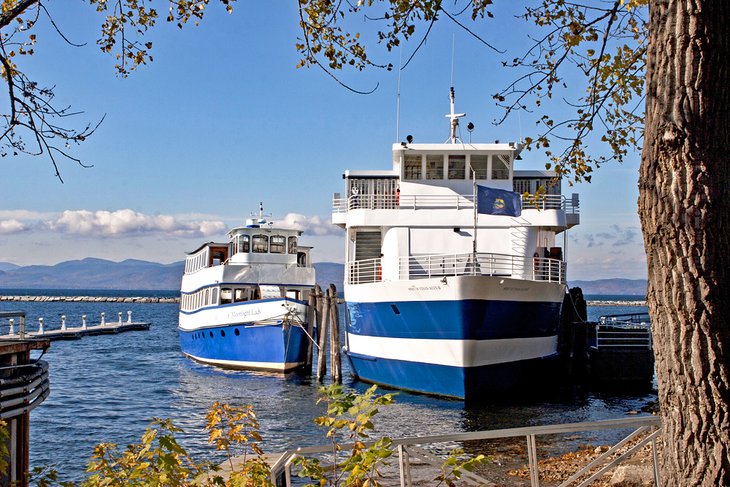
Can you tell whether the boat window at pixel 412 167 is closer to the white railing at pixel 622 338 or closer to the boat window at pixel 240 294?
the white railing at pixel 622 338

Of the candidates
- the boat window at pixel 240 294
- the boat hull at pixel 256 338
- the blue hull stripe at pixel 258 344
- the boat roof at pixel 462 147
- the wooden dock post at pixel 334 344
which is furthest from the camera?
the boat window at pixel 240 294

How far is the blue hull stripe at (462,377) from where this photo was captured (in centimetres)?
2041

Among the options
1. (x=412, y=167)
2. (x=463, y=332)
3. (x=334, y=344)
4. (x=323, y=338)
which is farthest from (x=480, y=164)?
(x=323, y=338)

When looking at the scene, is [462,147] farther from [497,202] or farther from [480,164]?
[497,202]

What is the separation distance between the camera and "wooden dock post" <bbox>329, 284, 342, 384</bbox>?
2775 centimetres

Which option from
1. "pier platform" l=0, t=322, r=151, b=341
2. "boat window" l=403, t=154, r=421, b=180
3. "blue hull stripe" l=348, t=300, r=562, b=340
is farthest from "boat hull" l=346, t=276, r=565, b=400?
"pier platform" l=0, t=322, r=151, b=341

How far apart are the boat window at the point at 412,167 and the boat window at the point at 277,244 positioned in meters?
10.1

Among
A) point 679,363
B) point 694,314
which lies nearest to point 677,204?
point 694,314

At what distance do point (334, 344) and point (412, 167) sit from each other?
7.26 metres

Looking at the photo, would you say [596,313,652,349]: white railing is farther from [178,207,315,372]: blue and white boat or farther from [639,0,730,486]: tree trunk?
[639,0,730,486]: tree trunk

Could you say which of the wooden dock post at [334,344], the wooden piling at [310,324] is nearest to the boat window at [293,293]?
the wooden piling at [310,324]

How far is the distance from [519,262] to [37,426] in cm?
1361

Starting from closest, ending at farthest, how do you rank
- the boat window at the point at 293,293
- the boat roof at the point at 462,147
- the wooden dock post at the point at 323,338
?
1. the boat roof at the point at 462,147
2. the wooden dock post at the point at 323,338
3. the boat window at the point at 293,293

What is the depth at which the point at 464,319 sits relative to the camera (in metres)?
19.8
